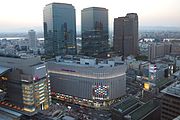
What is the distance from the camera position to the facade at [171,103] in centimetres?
2692

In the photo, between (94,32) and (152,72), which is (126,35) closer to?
(94,32)

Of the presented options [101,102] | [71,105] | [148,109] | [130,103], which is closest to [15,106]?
[71,105]

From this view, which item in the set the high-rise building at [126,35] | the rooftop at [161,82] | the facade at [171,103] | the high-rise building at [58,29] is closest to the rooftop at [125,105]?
the facade at [171,103]

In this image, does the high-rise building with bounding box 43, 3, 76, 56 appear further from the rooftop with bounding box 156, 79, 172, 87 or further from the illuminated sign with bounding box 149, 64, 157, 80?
the rooftop with bounding box 156, 79, 172, 87

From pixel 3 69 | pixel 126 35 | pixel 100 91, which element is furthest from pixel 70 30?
pixel 3 69

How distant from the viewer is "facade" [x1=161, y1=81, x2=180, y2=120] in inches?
1060

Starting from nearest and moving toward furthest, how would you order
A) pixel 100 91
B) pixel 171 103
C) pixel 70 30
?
pixel 171 103
pixel 100 91
pixel 70 30

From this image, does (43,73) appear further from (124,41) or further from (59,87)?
(124,41)

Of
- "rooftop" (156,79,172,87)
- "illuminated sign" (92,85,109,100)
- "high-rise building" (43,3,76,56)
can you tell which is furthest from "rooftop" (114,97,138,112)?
"high-rise building" (43,3,76,56)

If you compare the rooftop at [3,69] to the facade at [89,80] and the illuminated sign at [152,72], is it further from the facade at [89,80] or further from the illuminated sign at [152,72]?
the illuminated sign at [152,72]

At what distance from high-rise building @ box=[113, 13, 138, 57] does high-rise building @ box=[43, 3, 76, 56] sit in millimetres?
24642

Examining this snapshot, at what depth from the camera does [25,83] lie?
3634cm

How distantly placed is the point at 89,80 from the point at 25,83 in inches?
528

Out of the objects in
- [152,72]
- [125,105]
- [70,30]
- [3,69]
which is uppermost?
[70,30]
